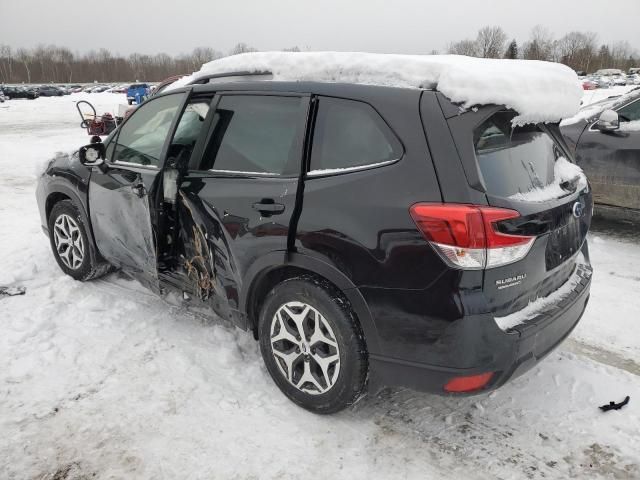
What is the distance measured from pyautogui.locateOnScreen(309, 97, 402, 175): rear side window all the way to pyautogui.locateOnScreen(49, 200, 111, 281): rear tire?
99.7 inches

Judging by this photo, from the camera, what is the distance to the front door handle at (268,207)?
107 inches

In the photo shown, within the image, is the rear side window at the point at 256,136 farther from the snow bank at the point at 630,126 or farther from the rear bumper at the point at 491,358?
the snow bank at the point at 630,126

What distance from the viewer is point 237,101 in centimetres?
314

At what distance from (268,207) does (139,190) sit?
1.23 meters

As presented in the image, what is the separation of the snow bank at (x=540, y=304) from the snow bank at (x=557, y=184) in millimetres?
449

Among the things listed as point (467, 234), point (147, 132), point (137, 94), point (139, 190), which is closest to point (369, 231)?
point (467, 234)

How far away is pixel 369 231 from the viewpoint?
238 centimetres

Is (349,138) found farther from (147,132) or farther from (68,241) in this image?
(68,241)

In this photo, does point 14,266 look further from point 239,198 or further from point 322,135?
point 322,135

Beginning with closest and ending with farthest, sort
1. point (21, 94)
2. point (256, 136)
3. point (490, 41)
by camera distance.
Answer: point (256, 136) → point (21, 94) → point (490, 41)

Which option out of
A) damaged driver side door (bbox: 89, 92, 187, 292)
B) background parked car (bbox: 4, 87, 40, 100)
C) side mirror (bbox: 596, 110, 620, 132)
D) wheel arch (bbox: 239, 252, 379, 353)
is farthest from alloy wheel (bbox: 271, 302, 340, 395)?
background parked car (bbox: 4, 87, 40, 100)

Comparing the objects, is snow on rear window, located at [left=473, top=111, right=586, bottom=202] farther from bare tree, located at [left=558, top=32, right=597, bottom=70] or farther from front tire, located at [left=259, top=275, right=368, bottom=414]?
bare tree, located at [left=558, top=32, right=597, bottom=70]

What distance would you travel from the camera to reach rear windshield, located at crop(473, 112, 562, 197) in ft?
7.68

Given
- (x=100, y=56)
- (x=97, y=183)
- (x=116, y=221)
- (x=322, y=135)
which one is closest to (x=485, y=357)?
(x=322, y=135)
